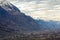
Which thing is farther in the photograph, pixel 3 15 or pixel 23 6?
pixel 23 6

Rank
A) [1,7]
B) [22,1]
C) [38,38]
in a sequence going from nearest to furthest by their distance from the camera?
[38,38]
[1,7]
[22,1]

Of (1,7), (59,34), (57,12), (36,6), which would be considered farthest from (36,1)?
(59,34)

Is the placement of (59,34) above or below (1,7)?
below

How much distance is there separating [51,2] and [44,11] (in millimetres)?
3402

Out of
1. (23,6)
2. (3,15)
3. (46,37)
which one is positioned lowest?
(46,37)

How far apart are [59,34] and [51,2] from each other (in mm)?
50497

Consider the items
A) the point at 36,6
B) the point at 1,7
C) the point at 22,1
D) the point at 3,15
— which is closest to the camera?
the point at 3,15

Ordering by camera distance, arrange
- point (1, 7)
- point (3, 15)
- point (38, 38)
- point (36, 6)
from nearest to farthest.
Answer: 1. point (38, 38)
2. point (3, 15)
3. point (1, 7)
4. point (36, 6)

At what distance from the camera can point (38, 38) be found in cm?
579

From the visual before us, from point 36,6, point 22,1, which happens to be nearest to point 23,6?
point 22,1

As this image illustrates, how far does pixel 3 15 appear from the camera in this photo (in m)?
26.9

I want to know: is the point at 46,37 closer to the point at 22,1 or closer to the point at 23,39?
the point at 23,39

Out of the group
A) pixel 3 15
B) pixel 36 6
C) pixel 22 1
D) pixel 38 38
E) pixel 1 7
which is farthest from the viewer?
pixel 36 6

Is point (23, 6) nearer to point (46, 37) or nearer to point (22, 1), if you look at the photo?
point (22, 1)
